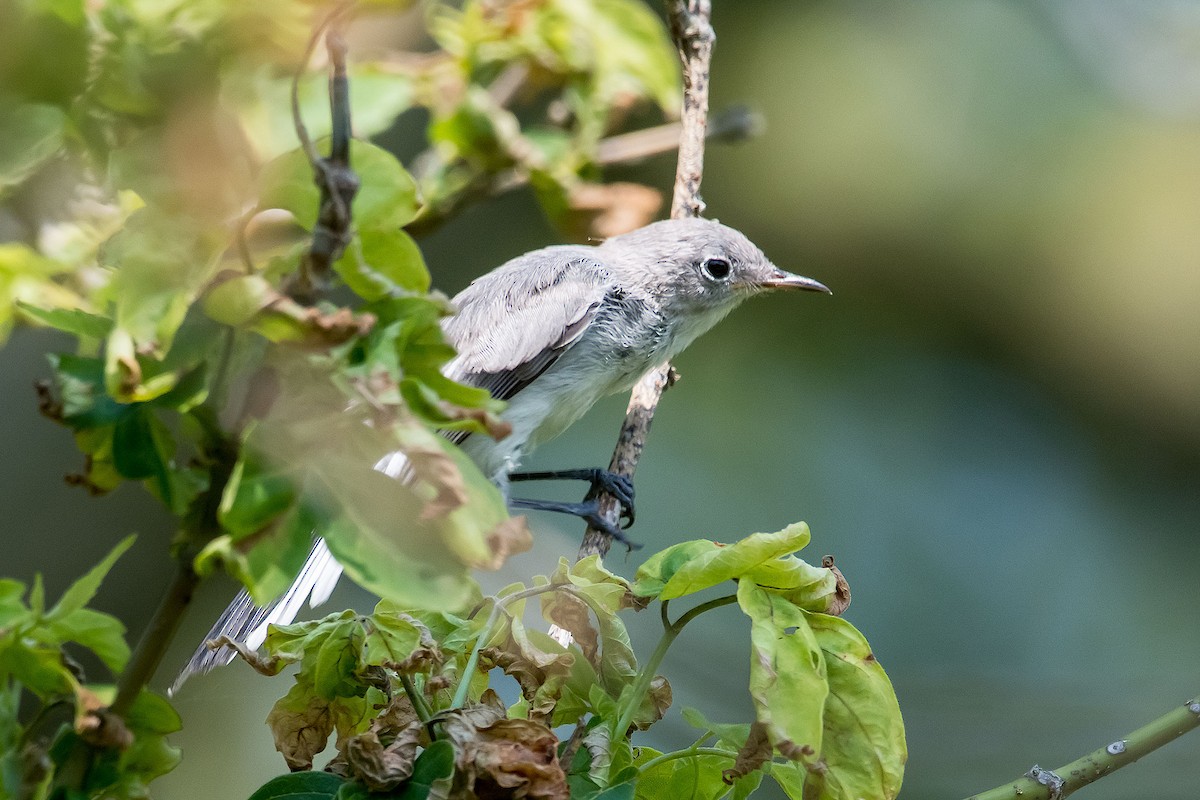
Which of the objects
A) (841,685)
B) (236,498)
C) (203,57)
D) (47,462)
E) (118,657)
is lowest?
(118,657)

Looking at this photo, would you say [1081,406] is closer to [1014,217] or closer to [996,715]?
[1014,217]

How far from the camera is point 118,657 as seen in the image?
110 cm

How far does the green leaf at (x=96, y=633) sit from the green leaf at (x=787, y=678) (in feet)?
2.09

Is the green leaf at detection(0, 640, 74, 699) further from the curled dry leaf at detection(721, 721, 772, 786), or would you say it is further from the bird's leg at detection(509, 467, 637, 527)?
the bird's leg at detection(509, 467, 637, 527)

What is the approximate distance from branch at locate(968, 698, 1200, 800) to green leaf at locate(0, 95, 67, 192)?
1377 mm

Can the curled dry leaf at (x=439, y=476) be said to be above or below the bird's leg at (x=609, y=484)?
below

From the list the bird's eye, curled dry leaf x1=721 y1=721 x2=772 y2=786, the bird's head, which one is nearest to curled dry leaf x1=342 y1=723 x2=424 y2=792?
curled dry leaf x1=721 y1=721 x2=772 y2=786

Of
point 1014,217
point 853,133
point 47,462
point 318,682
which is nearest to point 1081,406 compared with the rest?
point 1014,217

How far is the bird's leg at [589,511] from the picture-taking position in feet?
8.66

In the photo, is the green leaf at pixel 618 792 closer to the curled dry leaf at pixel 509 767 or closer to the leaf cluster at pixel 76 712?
the curled dry leaf at pixel 509 767

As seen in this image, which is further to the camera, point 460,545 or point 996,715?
point 996,715

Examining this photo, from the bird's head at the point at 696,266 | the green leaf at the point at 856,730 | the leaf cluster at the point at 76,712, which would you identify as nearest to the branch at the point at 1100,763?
the green leaf at the point at 856,730

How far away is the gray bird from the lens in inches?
126

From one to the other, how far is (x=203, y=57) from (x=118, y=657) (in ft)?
2.39
